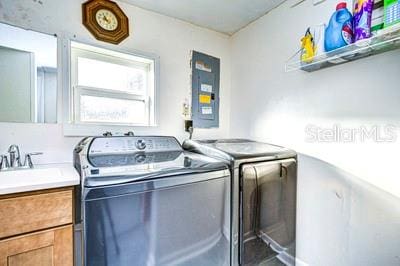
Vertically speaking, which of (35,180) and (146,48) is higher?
(146,48)

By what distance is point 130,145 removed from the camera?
5.14 feet

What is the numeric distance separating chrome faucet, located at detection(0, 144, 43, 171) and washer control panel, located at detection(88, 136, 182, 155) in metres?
0.44

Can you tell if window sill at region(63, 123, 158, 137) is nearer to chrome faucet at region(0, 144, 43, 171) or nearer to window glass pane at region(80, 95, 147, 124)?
window glass pane at region(80, 95, 147, 124)

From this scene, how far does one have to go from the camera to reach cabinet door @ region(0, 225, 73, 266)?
0.90m

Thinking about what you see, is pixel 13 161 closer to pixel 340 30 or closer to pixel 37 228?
pixel 37 228

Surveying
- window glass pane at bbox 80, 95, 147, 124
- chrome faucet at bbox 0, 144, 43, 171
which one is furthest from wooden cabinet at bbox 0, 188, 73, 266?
window glass pane at bbox 80, 95, 147, 124

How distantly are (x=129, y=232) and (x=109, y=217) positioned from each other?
13cm

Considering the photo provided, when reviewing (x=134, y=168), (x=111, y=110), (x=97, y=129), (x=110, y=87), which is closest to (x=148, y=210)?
(x=134, y=168)

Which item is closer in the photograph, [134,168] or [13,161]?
[134,168]

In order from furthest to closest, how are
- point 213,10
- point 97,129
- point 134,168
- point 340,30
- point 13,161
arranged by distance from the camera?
point 213,10 < point 97,129 < point 13,161 < point 340,30 < point 134,168

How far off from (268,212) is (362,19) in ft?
4.31

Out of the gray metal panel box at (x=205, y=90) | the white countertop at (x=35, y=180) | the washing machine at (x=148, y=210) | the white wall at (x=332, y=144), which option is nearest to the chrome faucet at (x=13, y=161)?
the white countertop at (x=35, y=180)

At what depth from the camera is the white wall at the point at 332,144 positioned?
3.93 feet

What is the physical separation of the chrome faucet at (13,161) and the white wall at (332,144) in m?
1.88
